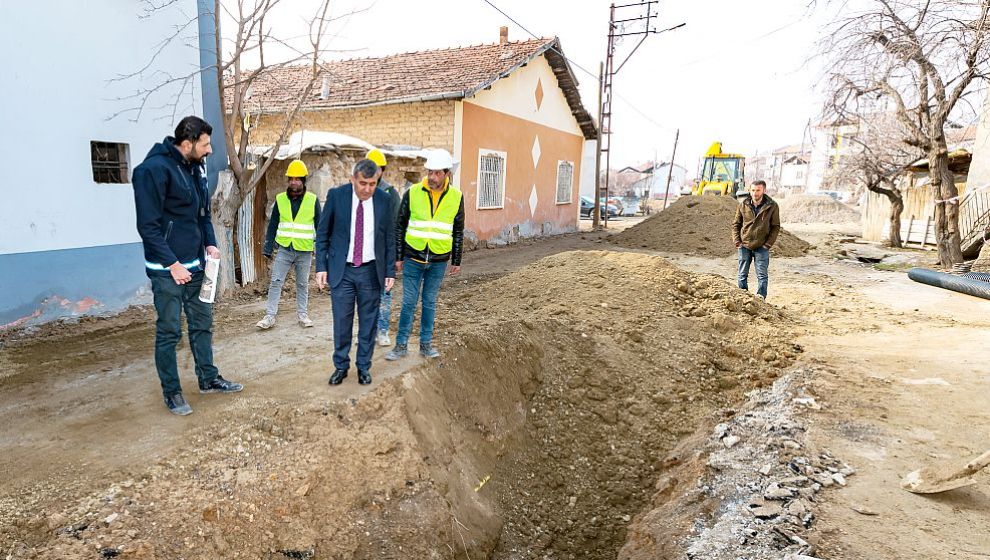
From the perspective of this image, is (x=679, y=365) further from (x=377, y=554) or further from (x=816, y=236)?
(x=816, y=236)

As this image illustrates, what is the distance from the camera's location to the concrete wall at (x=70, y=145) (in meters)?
5.10

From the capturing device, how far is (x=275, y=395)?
3.89 meters

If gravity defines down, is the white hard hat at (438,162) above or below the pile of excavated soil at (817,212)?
above

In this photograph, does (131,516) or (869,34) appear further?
(869,34)

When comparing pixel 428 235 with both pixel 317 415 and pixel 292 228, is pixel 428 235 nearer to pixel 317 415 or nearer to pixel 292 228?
pixel 317 415

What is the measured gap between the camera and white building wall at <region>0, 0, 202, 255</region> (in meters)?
5.07

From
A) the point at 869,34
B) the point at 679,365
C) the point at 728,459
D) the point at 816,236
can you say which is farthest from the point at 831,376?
the point at 816,236

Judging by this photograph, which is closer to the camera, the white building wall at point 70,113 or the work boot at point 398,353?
the work boot at point 398,353

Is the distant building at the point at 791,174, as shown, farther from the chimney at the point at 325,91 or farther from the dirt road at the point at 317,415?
the dirt road at the point at 317,415

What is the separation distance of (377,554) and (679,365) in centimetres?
364

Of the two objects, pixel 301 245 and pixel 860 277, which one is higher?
pixel 301 245

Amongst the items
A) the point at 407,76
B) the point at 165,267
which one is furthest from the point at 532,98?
the point at 165,267

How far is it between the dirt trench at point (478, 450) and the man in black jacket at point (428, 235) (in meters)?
0.55

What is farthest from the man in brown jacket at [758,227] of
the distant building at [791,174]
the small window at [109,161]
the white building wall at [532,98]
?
the distant building at [791,174]
